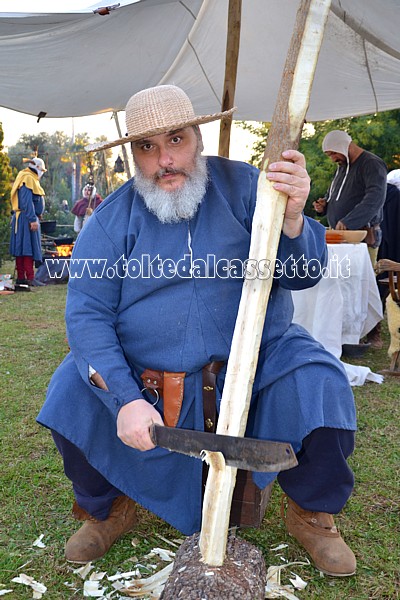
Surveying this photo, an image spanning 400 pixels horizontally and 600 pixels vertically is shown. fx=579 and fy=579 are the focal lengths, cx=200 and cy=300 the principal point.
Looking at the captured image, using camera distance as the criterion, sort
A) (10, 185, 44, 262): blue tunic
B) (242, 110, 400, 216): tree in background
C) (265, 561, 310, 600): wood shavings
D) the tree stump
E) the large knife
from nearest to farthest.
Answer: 1. the large knife
2. the tree stump
3. (265, 561, 310, 600): wood shavings
4. (10, 185, 44, 262): blue tunic
5. (242, 110, 400, 216): tree in background

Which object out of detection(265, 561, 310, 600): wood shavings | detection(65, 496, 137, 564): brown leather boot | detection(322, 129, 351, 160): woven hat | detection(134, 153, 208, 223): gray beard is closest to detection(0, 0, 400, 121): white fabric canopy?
detection(322, 129, 351, 160): woven hat

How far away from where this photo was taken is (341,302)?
466 cm

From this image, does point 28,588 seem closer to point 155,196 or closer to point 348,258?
point 155,196

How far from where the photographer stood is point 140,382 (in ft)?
6.85

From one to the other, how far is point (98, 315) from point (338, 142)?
4.22m

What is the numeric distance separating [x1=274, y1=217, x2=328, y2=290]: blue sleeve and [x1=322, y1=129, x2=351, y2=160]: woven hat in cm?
381

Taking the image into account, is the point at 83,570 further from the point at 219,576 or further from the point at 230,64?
the point at 230,64

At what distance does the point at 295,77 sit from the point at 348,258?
332 centimetres

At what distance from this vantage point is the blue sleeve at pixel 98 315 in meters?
1.87

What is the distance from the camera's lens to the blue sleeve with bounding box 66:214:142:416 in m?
1.87

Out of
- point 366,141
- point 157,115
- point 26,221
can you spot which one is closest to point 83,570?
point 157,115

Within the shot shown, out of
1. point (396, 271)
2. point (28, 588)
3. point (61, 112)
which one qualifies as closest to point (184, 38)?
point (61, 112)

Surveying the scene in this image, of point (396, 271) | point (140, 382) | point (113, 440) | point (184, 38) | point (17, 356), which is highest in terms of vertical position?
point (184, 38)

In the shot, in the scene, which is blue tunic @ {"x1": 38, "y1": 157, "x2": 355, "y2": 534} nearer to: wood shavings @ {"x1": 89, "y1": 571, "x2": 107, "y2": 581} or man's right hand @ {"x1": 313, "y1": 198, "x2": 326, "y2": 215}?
wood shavings @ {"x1": 89, "y1": 571, "x2": 107, "y2": 581}
